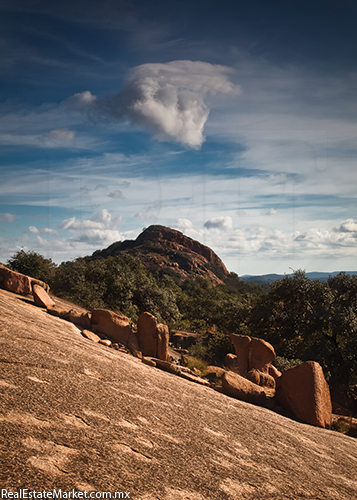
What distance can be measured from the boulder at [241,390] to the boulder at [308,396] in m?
1.03

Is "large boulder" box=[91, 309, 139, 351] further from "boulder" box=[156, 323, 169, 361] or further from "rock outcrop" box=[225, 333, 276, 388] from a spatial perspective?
"rock outcrop" box=[225, 333, 276, 388]

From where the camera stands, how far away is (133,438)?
4906 millimetres

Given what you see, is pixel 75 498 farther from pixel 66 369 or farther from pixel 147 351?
pixel 147 351

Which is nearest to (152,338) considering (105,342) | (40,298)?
(105,342)

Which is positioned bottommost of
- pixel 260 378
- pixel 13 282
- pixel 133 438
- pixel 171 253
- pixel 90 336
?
pixel 260 378

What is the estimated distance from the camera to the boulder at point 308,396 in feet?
35.1

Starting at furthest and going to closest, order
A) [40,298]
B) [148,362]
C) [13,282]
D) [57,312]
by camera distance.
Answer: [13,282]
[40,298]
[57,312]
[148,362]

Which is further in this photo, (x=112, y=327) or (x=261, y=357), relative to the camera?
(x=261, y=357)

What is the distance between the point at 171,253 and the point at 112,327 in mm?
137987

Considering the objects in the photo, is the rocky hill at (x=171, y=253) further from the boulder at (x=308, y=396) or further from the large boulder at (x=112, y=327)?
the boulder at (x=308, y=396)

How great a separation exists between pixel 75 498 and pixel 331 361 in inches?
830

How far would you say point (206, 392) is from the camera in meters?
9.86

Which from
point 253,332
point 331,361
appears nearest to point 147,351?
point 331,361

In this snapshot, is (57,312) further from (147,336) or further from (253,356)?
(253,356)
